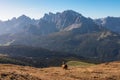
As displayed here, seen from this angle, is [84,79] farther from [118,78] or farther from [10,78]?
[10,78]

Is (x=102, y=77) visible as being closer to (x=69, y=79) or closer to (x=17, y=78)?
(x=69, y=79)

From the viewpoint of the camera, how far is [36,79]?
124 feet

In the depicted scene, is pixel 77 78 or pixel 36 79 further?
pixel 77 78

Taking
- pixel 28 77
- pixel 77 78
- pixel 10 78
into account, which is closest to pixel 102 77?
pixel 77 78

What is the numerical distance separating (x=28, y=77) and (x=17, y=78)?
2.41 metres

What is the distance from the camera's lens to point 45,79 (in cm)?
3962

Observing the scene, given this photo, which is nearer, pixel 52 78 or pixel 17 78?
pixel 17 78

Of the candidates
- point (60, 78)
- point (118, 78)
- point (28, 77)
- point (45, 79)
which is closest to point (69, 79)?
point (60, 78)

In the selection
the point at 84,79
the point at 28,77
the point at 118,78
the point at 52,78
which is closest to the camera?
the point at 28,77

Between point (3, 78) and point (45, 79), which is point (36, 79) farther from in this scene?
point (3, 78)

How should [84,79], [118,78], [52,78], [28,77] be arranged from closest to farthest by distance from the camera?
1. [28,77]
2. [52,78]
3. [84,79]
4. [118,78]

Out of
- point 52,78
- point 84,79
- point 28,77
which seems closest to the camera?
point 28,77

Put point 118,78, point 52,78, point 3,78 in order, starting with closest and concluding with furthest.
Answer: point 3,78 < point 52,78 < point 118,78

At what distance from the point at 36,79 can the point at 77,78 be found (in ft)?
33.4
